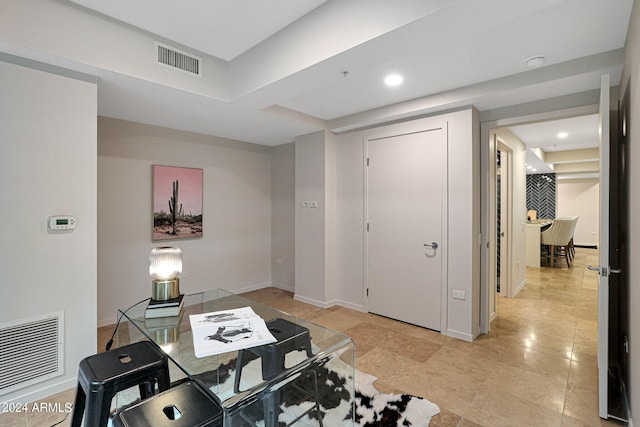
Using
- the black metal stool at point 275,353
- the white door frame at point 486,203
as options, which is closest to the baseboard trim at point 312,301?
the white door frame at point 486,203

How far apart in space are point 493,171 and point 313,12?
2511mm

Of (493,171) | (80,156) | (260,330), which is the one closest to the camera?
(260,330)

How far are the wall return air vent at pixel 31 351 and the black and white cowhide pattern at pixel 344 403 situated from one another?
1746 mm

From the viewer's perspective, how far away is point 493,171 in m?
3.33

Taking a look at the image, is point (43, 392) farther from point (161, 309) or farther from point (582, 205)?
point (582, 205)

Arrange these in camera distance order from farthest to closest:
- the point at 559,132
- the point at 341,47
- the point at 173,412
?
the point at 559,132, the point at 341,47, the point at 173,412

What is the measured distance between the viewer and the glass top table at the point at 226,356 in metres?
1.12

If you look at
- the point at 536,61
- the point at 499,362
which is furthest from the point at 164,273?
the point at 536,61

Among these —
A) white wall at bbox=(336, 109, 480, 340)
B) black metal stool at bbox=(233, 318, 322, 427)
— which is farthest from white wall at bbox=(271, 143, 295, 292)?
black metal stool at bbox=(233, 318, 322, 427)

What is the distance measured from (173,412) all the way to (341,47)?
2.10 m

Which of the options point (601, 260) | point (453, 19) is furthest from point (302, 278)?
point (453, 19)

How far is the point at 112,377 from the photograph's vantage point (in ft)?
4.21

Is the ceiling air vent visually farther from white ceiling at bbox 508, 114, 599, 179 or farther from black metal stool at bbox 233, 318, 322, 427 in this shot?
white ceiling at bbox 508, 114, 599, 179

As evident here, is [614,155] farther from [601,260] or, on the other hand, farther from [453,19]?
[453,19]
